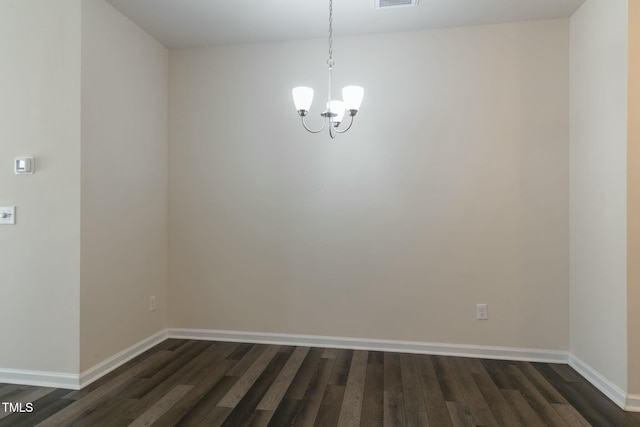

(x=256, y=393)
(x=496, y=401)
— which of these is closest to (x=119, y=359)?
(x=256, y=393)

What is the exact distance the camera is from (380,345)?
3266 millimetres

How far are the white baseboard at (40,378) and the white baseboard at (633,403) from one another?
3.51 m

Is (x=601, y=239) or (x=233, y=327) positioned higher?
(x=601, y=239)

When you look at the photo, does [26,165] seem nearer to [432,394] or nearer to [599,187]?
[432,394]

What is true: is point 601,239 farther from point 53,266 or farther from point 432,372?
point 53,266

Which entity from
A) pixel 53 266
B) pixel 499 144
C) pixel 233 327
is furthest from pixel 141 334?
pixel 499 144

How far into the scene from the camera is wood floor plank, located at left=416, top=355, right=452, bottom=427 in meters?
2.19

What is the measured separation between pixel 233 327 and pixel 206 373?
2.34 ft

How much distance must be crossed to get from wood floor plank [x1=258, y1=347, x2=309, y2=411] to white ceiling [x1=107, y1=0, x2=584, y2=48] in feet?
8.99

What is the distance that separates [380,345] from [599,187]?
2.03 metres

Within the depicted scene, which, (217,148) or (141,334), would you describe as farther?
(217,148)

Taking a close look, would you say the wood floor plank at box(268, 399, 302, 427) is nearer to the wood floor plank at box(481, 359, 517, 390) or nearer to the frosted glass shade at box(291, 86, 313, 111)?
the wood floor plank at box(481, 359, 517, 390)

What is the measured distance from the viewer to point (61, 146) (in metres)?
2.57

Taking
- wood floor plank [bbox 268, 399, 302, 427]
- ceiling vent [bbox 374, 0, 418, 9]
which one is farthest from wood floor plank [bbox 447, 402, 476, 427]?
ceiling vent [bbox 374, 0, 418, 9]
